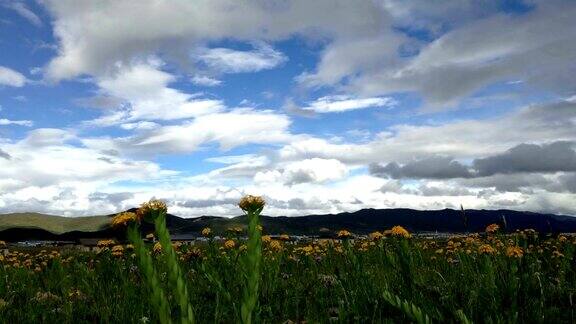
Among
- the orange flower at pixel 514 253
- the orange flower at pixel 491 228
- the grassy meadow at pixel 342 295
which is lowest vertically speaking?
the grassy meadow at pixel 342 295

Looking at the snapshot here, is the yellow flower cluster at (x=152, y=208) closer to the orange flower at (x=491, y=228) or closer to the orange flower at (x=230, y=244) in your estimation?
the orange flower at (x=230, y=244)

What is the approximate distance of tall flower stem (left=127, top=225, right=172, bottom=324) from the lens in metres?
2.11

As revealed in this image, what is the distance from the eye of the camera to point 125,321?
5156 mm

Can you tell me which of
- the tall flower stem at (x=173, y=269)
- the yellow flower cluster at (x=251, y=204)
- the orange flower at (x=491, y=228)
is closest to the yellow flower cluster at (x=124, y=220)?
the tall flower stem at (x=173, y=269)

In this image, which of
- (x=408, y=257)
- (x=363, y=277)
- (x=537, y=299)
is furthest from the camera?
(x=363, y=277)

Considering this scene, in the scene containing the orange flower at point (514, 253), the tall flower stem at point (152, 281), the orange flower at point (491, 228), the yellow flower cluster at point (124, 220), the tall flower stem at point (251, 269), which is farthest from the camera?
the orange flower at point (491, 228)

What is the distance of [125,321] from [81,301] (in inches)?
66.1

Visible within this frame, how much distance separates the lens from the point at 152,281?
219cm

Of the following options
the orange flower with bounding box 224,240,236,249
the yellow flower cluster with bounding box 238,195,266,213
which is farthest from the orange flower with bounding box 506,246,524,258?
the yellow flower cluster with bounding box 238,195,266,213

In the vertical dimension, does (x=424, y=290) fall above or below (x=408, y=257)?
below

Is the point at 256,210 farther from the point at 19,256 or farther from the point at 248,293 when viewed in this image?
the point at 19,256

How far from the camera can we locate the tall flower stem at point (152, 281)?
211cm

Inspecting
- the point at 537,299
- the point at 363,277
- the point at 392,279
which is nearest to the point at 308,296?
the point at 363,277

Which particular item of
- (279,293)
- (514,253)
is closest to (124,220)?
(279,293)
